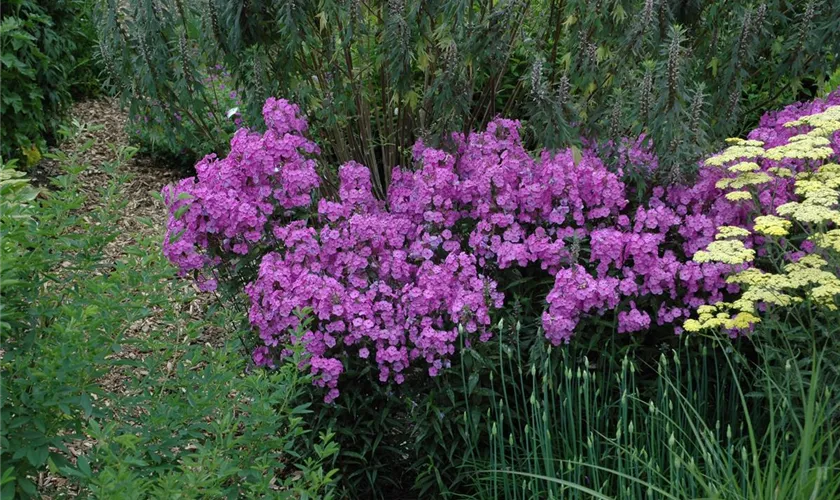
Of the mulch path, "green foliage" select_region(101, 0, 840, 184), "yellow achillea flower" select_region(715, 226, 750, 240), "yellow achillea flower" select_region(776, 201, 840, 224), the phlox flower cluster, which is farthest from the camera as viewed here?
the mulch path

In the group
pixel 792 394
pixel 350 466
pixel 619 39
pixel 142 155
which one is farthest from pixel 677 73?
pixel 142 155

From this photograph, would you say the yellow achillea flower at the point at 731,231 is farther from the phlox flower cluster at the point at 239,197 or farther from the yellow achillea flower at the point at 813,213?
the phlox flower cluster at the point at 239,197

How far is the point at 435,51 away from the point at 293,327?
65.2 inches

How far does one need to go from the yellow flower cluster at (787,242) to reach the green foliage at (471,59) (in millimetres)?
357

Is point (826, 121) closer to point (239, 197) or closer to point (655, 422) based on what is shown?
point (655, 422)

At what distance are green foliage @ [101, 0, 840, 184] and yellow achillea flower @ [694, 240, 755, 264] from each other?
0.59m

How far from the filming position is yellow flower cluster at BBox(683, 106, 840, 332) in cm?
281

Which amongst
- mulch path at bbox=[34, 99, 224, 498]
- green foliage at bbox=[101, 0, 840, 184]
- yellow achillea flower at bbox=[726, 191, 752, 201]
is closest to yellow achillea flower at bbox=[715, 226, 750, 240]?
yellow achillea flower at bbox=[726, 191, 752, 201]

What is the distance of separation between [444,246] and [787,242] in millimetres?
1277

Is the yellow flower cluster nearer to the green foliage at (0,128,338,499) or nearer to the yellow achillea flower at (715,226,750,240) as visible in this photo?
the yellow achillea flower at (715,226,750,240)

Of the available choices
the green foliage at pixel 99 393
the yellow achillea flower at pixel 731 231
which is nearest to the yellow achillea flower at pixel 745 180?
the yellow achillea flower at pixel 731 231

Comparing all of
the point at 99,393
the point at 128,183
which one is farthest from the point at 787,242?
the point at 128,183

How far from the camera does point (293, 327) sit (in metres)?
3.30

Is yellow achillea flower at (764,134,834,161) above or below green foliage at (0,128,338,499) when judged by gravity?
above
